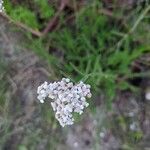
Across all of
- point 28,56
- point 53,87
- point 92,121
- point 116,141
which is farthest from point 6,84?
point 53,87

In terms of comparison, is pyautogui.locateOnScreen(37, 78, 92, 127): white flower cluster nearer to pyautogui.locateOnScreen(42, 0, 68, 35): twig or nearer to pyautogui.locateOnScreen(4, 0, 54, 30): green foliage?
pyautogui.locateOnScreen(4, 0, 54, 30): green foliage

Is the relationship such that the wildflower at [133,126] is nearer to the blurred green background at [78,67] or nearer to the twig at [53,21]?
the blurred green background at [78,67]

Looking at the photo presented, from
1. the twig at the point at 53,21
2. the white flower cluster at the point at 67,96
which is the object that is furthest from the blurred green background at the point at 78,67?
the white flower cluster at the point at 67,96

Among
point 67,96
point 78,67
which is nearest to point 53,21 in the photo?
point 78,67

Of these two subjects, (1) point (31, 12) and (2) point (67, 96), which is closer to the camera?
(2) point (67, 96)

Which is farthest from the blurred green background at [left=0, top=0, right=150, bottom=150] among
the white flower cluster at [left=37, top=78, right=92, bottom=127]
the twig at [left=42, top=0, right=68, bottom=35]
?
the white flower cluster at [left=37, top=78, right=92, bottom=127]

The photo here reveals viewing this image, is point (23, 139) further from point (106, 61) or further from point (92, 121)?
point (106, 61)

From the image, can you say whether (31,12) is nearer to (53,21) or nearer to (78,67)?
(53,21)
